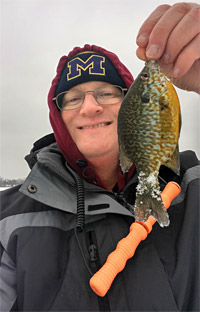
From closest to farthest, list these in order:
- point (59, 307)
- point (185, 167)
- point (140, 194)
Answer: point (140, 194) → point (59, 307) → point (185, 167)

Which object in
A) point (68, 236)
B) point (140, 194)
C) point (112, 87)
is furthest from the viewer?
point (112, 87)

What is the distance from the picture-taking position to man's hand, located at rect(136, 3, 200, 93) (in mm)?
1145

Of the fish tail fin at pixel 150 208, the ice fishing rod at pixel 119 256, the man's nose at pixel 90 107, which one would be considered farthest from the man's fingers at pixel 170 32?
the man's nose at pixel 90 107

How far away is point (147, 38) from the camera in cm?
117

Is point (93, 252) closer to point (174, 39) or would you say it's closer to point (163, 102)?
point (163, 102)

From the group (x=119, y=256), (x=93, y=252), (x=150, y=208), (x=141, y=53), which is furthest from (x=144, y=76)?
(x=93, y=252)

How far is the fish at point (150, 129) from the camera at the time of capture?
1035 millimetres

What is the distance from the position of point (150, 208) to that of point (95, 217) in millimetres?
800

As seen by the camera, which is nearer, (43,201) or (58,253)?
(58,253)

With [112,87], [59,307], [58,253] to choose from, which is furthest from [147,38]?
[59,307]

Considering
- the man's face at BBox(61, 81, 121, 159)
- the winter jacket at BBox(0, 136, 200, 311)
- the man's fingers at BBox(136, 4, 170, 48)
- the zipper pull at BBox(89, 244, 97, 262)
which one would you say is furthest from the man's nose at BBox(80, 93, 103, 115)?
the zipper pull at BBox(89, 244, 97, 262)

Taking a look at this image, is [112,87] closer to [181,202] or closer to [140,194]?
[181,202]

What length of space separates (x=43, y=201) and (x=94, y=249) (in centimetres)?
57

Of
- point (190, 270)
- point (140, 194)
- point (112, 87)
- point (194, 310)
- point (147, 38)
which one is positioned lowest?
point (194, 310)
